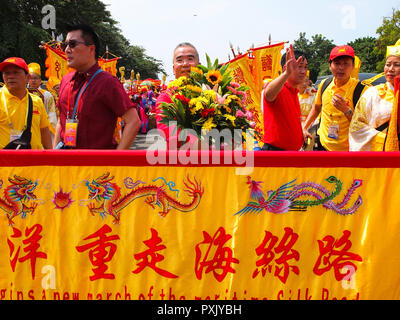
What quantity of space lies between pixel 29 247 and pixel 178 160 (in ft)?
3.27

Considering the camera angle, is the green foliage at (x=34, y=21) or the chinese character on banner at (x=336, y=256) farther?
the green foliage at (x=34, y=21)

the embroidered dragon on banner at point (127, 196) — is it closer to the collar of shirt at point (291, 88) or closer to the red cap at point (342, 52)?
the collar of shirt at point (291, 88)

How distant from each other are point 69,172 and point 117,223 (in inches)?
15.8

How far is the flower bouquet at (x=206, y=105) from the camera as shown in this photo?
8.55ft

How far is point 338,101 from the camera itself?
3.57 meters

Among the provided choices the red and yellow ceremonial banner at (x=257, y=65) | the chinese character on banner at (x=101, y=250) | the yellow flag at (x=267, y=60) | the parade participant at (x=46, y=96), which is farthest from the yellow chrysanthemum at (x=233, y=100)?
the yellow flag at (x=267, y=60)

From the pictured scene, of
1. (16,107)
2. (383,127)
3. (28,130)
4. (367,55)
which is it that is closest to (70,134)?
(28,130)

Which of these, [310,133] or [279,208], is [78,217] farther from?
[310,133]

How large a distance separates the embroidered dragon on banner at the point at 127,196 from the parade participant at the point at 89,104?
0.48 meters

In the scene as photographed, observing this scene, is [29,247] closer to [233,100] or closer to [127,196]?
[127,196]

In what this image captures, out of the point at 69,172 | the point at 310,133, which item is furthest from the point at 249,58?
the point at 69,172

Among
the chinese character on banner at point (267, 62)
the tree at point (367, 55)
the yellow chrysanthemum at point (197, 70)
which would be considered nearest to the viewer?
the yellow chrysanthemum at point (197, 70)

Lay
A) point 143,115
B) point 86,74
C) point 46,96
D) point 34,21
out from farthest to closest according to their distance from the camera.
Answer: point 34,21
point 143,115
point 46,96
point 86,74

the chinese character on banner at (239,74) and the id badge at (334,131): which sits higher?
the chinese character on banner at (239,74)
